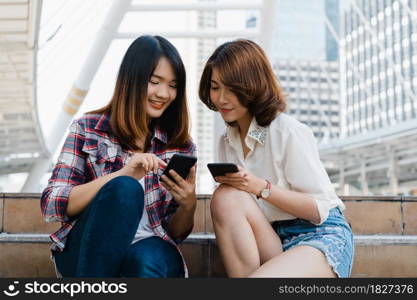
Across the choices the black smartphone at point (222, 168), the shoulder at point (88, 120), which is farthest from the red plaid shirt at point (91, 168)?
the black smartphone at point (222, 168)

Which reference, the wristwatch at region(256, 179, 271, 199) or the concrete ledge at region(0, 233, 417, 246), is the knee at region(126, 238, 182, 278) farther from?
the concrete ledge at region(0, 233, 417, 246)

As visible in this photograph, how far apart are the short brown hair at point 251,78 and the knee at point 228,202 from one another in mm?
271

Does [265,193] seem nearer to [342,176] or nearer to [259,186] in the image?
[259,186]

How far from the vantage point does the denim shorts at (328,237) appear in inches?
Result: 69.6

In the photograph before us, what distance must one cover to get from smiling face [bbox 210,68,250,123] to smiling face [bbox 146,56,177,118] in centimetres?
15

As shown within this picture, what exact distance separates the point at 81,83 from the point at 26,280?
9154 mm

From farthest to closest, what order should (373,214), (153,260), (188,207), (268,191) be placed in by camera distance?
(373,214) < (188,207) < (268,191) < (153,260)

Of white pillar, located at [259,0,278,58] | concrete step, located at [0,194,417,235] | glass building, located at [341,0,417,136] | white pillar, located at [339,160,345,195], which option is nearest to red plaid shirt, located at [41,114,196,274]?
concrete step, located at [0,194,417,235]

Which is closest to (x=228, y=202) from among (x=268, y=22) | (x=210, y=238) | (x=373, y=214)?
(x=210, y=238)

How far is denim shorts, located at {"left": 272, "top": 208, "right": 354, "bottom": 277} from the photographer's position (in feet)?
5.80

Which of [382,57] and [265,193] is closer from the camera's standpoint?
[265,193]

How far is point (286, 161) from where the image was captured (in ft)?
6.12

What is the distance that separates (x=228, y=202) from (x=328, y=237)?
35 centimetres

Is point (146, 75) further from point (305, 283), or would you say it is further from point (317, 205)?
point (305, 283)
